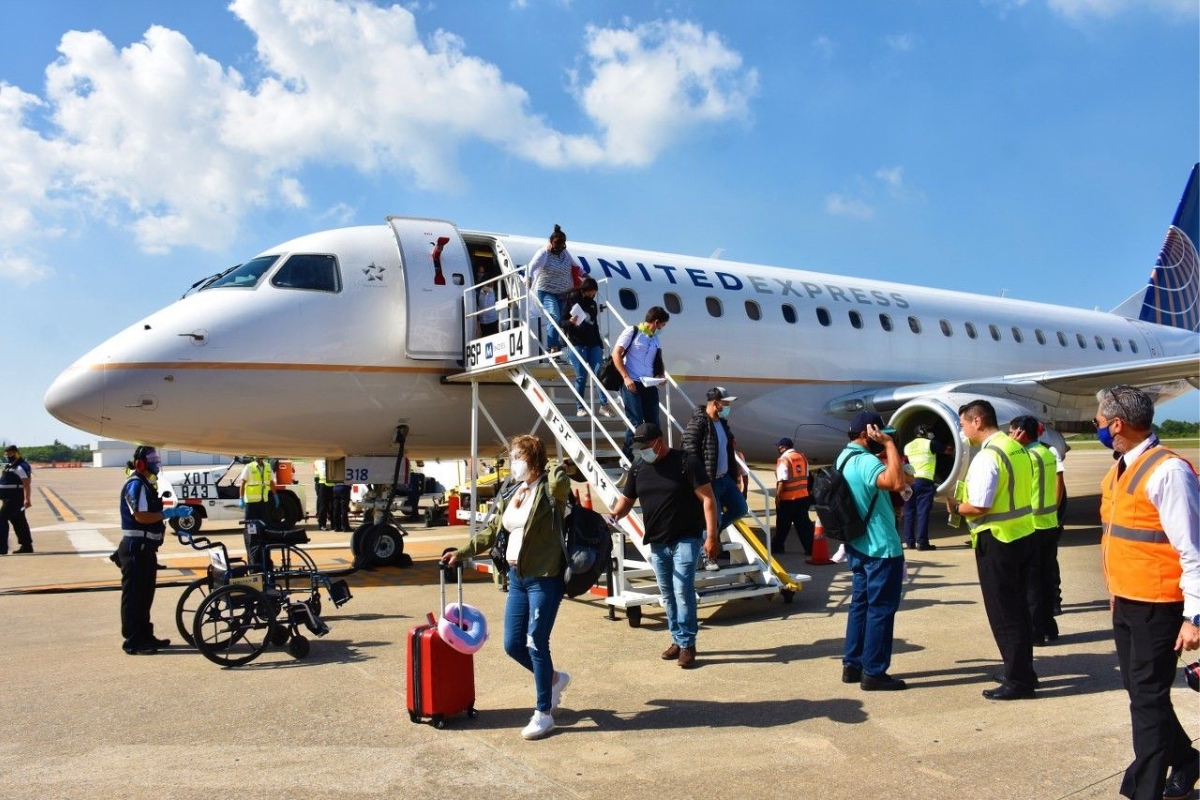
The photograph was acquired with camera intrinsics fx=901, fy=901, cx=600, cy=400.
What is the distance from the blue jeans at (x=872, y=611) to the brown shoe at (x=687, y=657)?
102cm

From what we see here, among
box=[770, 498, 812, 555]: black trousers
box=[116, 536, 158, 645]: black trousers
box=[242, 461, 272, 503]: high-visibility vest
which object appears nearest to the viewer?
box=[116, 536, 158, 645]: black trousers

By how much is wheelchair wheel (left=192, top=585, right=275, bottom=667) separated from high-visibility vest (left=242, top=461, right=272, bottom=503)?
7.20 meters

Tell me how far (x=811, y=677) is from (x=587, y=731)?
171 cm

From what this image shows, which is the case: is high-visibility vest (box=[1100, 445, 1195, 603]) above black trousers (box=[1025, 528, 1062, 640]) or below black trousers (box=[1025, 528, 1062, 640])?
above

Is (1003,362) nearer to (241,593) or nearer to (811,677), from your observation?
(811,677)

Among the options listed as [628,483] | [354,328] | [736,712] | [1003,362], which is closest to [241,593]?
[628,483]

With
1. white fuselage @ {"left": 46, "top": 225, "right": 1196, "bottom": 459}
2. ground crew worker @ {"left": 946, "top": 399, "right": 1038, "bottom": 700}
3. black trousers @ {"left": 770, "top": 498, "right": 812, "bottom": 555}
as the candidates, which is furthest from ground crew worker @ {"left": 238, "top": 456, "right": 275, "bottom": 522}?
ground crew worker @ {"left": 946, "top": 399, "right": 1038, "bottom": 700}

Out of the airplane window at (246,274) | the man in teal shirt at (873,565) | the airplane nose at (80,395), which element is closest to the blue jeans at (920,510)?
A: the man in teal shirt at (873,565)

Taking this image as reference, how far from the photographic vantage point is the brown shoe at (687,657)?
605 cm

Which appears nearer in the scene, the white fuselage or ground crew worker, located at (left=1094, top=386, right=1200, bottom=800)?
ground crew worker, located at (left=1094, top=386, right=1200, bottom=800)

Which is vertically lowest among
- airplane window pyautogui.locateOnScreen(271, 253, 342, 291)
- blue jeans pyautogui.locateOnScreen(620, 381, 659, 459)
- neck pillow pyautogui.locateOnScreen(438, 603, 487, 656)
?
neck pillow pyautogui.locateOnScreen(438, 603, 487, 656)

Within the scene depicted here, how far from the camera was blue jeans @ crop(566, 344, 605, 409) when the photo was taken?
974 cm

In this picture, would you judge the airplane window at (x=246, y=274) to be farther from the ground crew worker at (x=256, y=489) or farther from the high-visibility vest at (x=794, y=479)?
the high-visibility vest at (x=794, y=479)

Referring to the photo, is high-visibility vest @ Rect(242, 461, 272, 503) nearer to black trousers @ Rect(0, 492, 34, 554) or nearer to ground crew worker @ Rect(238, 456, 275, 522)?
ground crew worker @ Rect(238, 456, 275, 522)
